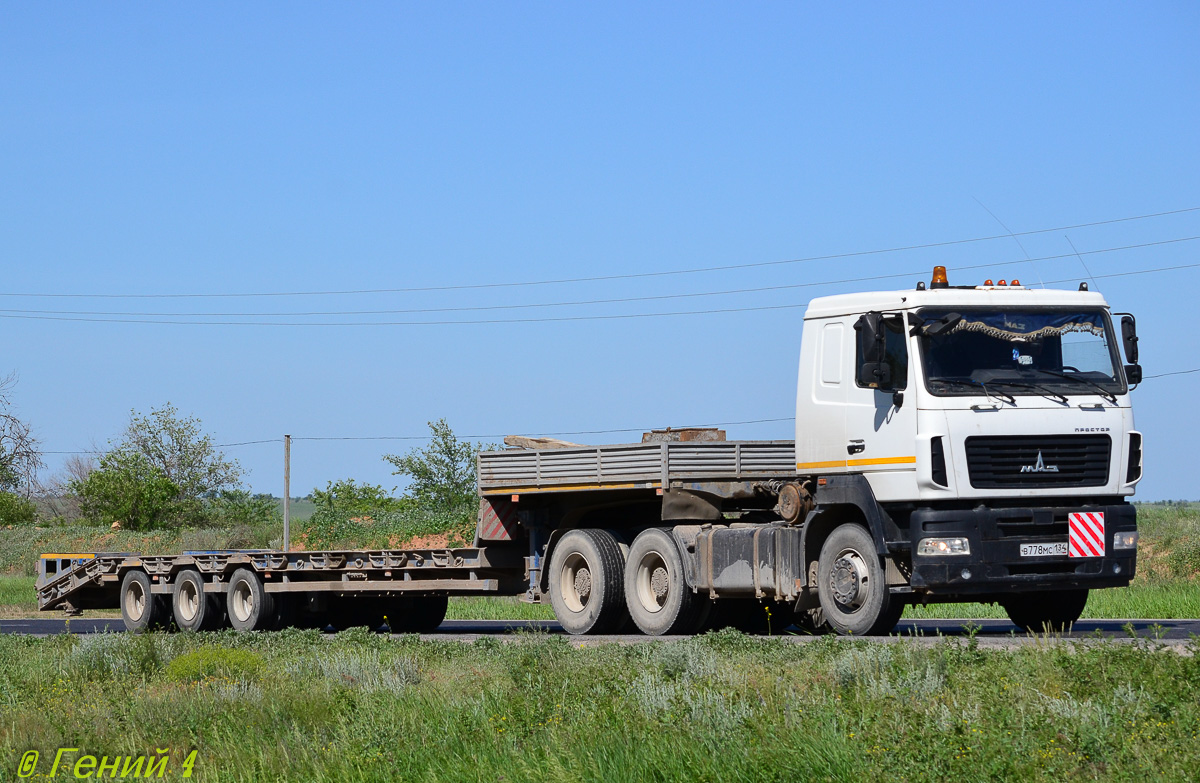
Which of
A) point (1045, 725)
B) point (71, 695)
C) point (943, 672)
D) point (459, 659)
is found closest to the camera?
point (1045, 725)

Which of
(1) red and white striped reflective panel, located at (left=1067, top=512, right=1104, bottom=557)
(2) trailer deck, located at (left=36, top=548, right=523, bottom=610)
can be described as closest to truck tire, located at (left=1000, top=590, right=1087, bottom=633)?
(1) red and white striped reflective panel, located at (left=1067, top=512, right=1104, bottom=557)

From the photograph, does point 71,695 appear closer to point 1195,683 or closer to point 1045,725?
point 1045,725

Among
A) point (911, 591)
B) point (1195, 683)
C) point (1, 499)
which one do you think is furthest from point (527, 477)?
point (1, 499)

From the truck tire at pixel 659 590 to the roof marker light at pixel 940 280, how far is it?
4.25 m

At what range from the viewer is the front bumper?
12.6m

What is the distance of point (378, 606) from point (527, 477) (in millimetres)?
5076

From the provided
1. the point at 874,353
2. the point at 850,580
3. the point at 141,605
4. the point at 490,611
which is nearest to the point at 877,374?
the point at 874,353

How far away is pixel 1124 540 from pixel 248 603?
12446 millimetres

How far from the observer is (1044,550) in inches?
506

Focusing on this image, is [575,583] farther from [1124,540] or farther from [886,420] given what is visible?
[1124,540]

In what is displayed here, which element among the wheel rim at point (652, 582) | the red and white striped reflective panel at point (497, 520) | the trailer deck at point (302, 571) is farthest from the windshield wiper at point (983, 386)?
the trailer deck at point (302, 571)

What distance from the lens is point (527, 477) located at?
56.0 feet

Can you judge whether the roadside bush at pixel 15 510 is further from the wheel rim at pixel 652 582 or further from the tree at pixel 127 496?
the wheel rim at pixel 652 582

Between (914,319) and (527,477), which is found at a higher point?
(914,319)
